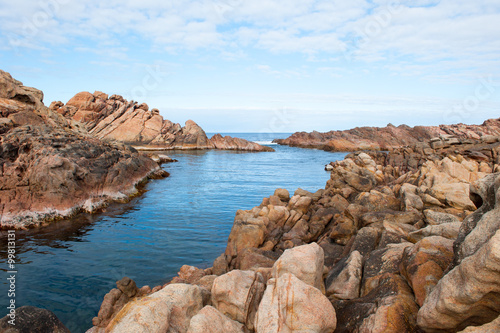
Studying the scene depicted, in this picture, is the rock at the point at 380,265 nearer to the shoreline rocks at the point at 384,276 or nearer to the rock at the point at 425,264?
the shoreline rocks at the point at 384,276

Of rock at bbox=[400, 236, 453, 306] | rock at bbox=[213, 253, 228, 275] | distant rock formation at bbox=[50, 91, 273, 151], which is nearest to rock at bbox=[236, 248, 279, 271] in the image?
rock at bbox=[213, 253, 228, 275]

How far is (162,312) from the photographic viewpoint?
6.12 m

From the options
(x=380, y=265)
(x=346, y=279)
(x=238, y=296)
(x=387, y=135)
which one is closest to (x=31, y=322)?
(x=238, y=296)

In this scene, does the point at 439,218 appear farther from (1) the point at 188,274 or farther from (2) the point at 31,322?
(2) the point at 31,322

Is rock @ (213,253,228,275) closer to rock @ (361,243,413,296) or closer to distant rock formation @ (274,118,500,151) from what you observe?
rock @ (361,243,413,296)

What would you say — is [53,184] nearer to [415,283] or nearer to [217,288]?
[217,288]

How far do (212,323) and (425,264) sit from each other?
430cm

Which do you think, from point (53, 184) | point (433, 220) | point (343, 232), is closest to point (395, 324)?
point (433, 220)

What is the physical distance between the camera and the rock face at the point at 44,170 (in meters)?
19.9

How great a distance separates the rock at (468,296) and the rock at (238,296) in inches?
128

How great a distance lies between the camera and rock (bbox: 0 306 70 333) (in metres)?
6.65

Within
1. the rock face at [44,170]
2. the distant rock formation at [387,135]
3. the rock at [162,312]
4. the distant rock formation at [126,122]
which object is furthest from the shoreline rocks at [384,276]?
the distant rock formation at [387,135]

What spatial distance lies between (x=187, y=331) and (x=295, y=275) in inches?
99.3

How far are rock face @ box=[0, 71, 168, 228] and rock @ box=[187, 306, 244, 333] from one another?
18.0 m
